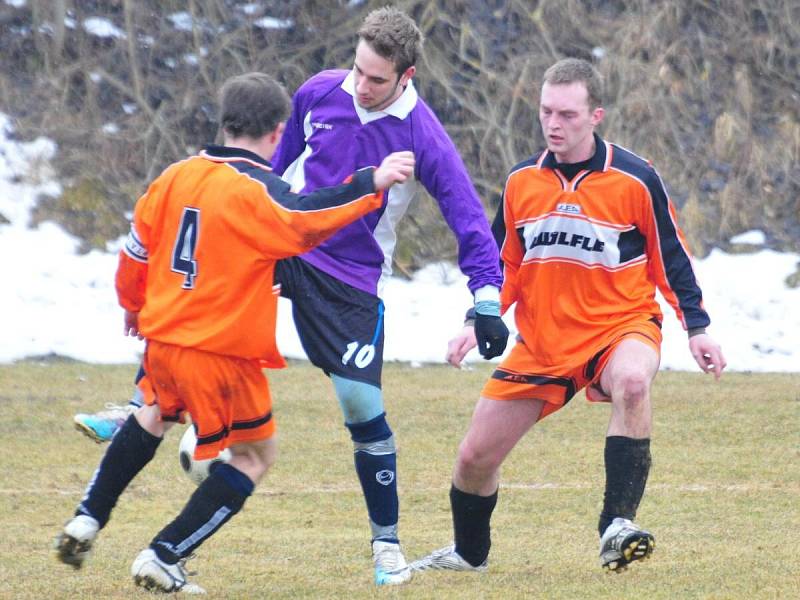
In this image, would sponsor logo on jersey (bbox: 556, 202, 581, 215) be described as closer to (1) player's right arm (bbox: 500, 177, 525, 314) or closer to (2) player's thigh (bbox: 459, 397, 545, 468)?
(1) player's right arm (bbox: 500, 177, 525, 314)

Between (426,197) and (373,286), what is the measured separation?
31.0ft

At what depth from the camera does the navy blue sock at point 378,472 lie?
197 inches

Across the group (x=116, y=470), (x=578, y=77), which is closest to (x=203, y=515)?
(x=116, y=470)

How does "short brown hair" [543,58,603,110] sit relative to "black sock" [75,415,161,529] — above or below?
above

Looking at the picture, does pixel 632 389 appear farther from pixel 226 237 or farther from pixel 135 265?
pixel 135 265

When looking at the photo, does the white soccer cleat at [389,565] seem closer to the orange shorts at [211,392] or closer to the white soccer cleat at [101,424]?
the orange shorts at [211,392]

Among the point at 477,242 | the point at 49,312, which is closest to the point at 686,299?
the point at 477,242

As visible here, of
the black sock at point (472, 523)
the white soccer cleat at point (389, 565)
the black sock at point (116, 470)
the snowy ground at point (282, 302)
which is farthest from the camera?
the snowy ground at point (282, 302)

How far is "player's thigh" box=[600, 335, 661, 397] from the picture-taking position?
4840mm

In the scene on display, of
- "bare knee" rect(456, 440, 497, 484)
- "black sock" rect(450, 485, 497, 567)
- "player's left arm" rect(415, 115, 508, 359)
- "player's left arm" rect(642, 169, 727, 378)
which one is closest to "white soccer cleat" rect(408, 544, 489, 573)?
"black sock" rect(450, 485, 497, 567)

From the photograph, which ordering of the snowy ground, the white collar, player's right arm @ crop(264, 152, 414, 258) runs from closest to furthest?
1. player's right arm @ crop(264, 152, 414, 258)
2. the white collar
3. the snowy ground

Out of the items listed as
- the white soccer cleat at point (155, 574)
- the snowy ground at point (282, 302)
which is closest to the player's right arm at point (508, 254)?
the white soccer cleat at point (155, 574)

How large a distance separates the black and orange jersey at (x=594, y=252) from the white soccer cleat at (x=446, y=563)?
2.68 feet

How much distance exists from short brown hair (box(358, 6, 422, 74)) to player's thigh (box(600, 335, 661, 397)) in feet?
4.00
